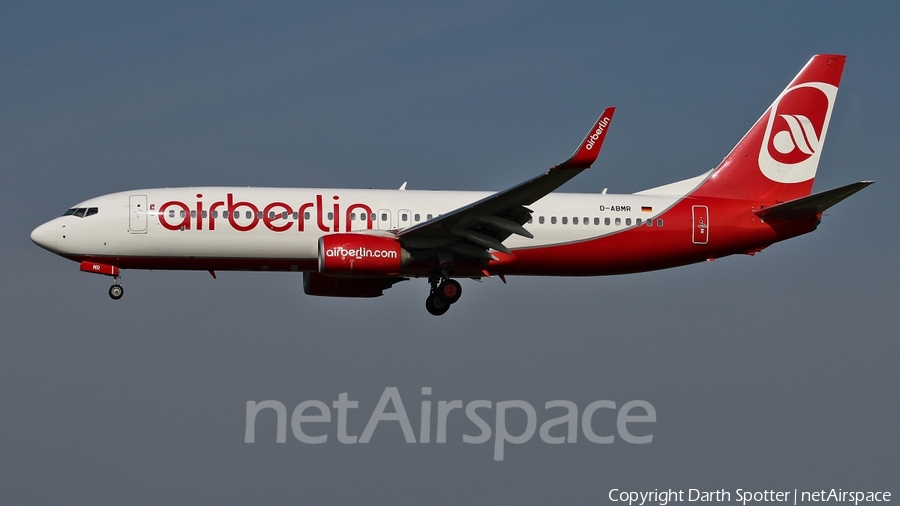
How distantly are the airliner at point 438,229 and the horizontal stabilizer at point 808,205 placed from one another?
44 mm

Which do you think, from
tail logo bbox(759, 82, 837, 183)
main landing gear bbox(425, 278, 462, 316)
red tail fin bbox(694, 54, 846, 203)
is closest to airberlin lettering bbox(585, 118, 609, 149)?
main landing gear bbox(425, 278, 462, 316)

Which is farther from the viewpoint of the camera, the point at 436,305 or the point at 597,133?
the point at 436,305

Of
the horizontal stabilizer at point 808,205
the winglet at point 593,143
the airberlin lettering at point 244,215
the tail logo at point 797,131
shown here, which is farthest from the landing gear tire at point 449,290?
the tail logo at point 797,131

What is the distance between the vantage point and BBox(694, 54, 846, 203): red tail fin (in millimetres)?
39656

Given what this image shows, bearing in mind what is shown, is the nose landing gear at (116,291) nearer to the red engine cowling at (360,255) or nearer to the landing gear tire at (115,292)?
the landing gear tire at (115,292)

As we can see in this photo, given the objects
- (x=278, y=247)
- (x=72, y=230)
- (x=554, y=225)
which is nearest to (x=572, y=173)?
(x=554, y=225)

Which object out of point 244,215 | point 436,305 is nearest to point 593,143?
point 436,305

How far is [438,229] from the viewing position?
35406 mm

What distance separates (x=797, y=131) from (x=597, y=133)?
12907mm

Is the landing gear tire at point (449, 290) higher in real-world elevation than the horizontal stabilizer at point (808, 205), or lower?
lower

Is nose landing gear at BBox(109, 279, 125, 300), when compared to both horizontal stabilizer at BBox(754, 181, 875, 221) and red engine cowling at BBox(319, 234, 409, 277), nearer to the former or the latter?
red engine cowling at BBox(319, 234, 409, 277)

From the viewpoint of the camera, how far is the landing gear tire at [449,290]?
122 feet

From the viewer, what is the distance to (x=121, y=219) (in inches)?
1419

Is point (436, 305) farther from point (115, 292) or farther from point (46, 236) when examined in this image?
point (46, 236)
